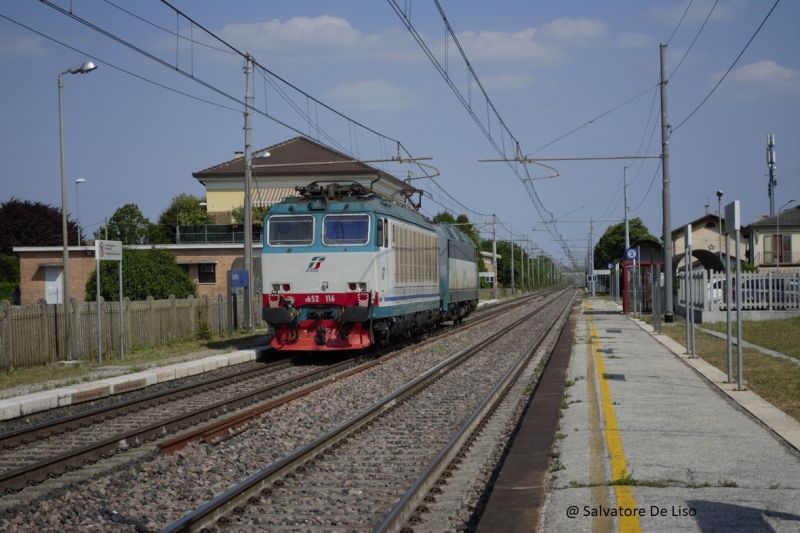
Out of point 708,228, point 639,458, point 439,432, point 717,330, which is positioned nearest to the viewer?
point 639,458

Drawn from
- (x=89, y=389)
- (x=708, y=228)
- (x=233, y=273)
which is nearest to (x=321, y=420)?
(x=89, y=389)

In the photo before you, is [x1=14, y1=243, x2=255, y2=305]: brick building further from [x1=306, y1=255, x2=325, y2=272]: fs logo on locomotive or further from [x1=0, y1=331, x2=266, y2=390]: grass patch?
[x1=306, y1=255, x2=325, y2=272]: fs logo on locomotive

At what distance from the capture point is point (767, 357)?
16984 millimetres

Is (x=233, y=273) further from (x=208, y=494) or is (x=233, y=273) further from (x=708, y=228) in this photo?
(x=708, y=228)

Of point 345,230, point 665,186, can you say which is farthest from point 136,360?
point 665,186

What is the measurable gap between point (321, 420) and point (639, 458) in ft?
15.3

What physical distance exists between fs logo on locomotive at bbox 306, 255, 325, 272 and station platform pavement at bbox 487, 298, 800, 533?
6.55m

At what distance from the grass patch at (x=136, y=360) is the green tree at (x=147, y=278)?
4.25 meters

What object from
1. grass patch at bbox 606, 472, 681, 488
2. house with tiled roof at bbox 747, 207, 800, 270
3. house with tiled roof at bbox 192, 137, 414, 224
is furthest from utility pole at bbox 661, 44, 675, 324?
house with tiled roof at bbox 747, 207, 800, 270

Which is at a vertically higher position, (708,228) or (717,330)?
(708,228)

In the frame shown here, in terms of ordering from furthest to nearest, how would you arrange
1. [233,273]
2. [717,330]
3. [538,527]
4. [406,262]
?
1. [717,330]
2. [233,273]
3. [406,262]
4. [538,527]

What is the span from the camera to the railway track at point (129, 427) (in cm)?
852

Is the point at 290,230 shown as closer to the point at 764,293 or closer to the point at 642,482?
the point at 642,482

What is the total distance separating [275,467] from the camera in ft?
25.3
